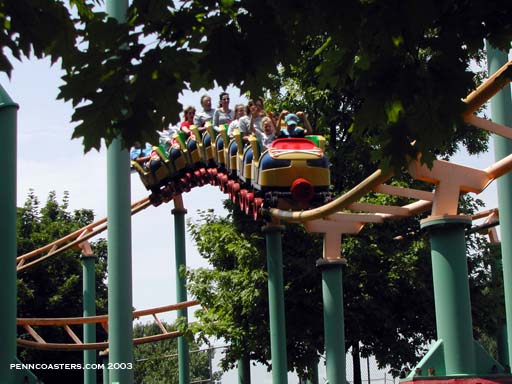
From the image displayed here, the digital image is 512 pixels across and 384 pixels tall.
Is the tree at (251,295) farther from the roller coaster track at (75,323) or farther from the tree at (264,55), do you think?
the tree at (264,55)

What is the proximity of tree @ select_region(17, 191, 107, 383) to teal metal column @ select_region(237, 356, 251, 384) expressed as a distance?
308 inches

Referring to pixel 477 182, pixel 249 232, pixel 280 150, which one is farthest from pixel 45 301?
pixel 477 182

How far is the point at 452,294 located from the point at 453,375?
60cm

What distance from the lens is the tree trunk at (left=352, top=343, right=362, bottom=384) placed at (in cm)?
1538

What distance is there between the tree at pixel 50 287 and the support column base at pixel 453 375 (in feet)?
56.0

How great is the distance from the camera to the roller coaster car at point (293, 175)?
10531 millimetres

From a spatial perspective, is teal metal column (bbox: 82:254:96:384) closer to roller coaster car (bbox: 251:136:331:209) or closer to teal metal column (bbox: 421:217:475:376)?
roller coaster car (bbox: 251:136:331:209)

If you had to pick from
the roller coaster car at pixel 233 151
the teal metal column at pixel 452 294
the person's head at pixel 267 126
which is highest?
the person's head at pixel 267 126

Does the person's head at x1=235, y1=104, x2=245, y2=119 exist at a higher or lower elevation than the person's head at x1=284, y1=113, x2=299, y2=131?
higher

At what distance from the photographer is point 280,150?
35.0ft

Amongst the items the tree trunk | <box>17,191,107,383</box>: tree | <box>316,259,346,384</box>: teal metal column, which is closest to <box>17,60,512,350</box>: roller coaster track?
<box>316,259,346,384</box>: teal metal column

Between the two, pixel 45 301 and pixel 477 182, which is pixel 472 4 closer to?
pixel 477 182

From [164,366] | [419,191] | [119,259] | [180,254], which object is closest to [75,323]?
[180,254]

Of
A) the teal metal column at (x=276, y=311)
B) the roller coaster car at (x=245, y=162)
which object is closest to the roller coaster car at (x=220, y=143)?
the roller coaster car at (x=245, y=162)
